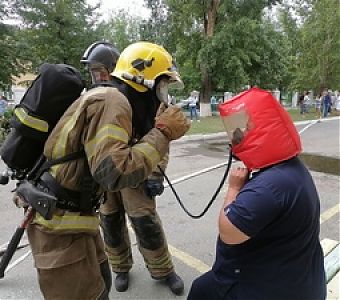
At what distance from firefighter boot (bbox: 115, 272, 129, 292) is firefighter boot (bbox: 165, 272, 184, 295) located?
323 mm

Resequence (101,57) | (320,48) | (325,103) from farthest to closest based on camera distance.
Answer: (320,48) → (325,103) → (101,57)

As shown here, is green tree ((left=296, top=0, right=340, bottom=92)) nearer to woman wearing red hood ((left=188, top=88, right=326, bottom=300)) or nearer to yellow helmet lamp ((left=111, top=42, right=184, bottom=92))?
yellow helmet lamp ((left=111, top=42, right=184, bottom=92))

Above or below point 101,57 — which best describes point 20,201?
below

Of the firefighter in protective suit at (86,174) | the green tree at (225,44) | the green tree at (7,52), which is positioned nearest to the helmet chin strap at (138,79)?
the firefighter in protective suit at (86,174)

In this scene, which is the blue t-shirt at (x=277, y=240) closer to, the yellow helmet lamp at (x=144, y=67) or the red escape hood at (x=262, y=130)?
the red escape hood at (x=262, y=130)

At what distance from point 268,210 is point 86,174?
0.83m

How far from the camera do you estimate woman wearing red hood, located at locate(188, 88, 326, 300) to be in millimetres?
1461

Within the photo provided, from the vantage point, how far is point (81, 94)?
1.79 metres

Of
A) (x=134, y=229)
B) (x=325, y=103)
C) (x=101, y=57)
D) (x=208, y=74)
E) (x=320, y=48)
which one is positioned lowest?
(x=325, y=103)

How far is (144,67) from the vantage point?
2.13 metres

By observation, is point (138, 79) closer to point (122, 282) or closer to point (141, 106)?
point (141, 106)

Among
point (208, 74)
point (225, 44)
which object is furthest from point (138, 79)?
point (208, 74)

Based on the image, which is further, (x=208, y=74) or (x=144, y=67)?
(x=208, y=74)

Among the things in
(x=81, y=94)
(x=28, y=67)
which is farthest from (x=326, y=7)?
(x=81, y=94)
